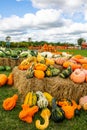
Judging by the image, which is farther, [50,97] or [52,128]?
[50,97]

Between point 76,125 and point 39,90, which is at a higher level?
point 39,90

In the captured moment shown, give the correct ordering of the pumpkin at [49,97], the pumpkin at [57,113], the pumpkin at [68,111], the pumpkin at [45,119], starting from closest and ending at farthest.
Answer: the pumpkin at [45,119] → the pumpkin at [57,113] → the pumpkin at [68,111] → the pumpkin at [49,97]

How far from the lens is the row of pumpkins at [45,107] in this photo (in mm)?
6632

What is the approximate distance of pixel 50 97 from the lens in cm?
748

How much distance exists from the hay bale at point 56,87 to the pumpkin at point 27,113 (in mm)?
888

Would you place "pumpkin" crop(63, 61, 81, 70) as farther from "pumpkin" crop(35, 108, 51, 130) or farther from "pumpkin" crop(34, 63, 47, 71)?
"pumpkin" crop(35, 108, 51, 130)

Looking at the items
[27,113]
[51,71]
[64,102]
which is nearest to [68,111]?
[64,102]

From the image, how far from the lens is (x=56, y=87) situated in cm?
769

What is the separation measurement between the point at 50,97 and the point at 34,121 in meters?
1.01

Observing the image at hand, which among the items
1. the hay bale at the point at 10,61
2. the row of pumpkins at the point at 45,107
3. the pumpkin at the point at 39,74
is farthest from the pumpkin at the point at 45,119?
the hay bale at the point at 10,61

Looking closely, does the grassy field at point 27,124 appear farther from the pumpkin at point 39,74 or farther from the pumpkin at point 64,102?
the pumpkin at point 39,74

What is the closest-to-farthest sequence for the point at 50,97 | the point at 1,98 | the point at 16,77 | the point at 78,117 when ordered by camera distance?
1. the point at 78,117
2. the point at 50,97
3. the point at 1,98
4. the point at 16,77

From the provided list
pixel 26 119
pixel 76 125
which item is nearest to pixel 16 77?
pixel 26 119

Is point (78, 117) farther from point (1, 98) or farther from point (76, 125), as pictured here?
point (1, 98)
